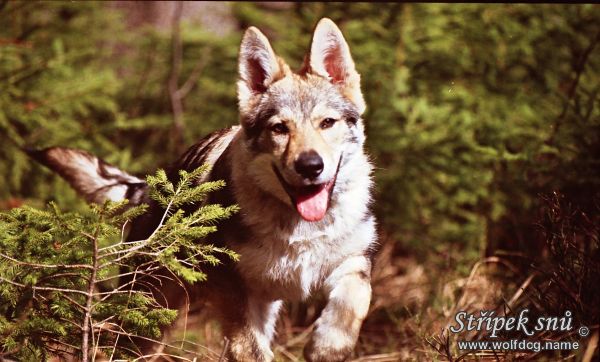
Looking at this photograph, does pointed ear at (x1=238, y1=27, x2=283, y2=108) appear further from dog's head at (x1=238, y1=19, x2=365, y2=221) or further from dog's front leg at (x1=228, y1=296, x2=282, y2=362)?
dog's front leg at (x1=228, y1=296, x2=282, y2=362)

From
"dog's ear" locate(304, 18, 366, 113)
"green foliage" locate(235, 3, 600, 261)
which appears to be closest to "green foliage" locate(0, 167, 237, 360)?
"dog's ear" locate(304, 18, 366, 113)

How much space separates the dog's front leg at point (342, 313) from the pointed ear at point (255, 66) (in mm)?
1194

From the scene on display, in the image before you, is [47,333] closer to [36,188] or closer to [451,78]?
[36,188]

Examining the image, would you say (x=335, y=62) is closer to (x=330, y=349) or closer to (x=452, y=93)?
(x=330, y=349)

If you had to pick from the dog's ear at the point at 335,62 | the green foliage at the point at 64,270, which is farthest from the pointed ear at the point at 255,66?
the green foliage at the point at 64,270

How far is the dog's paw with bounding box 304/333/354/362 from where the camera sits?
3377mm

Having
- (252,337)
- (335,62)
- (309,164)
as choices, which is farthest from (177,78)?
(309,164)

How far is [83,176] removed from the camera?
15.8ft

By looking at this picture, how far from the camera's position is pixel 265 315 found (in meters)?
4.05

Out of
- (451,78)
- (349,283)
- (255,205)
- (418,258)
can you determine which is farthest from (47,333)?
(451,78)

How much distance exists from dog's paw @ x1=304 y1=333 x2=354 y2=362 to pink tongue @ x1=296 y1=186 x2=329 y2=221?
2.07 feet

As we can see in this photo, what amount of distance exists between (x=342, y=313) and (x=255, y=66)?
163 centimetres

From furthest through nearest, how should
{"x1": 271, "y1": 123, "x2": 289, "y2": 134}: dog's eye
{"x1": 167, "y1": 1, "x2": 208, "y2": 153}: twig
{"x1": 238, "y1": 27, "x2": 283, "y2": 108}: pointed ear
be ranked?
1. {"x1": 167, "y1": 1, "x2": 208, "y2": 153}: twig
2. {"x1": 238, "y1": 27, "x2": 283, "y2": 108}: pointed ear
3. {"x1": 271, "y1": 123, "x2": 289, "y2": 134}: dog's eye

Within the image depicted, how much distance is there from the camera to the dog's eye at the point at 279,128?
379cm
